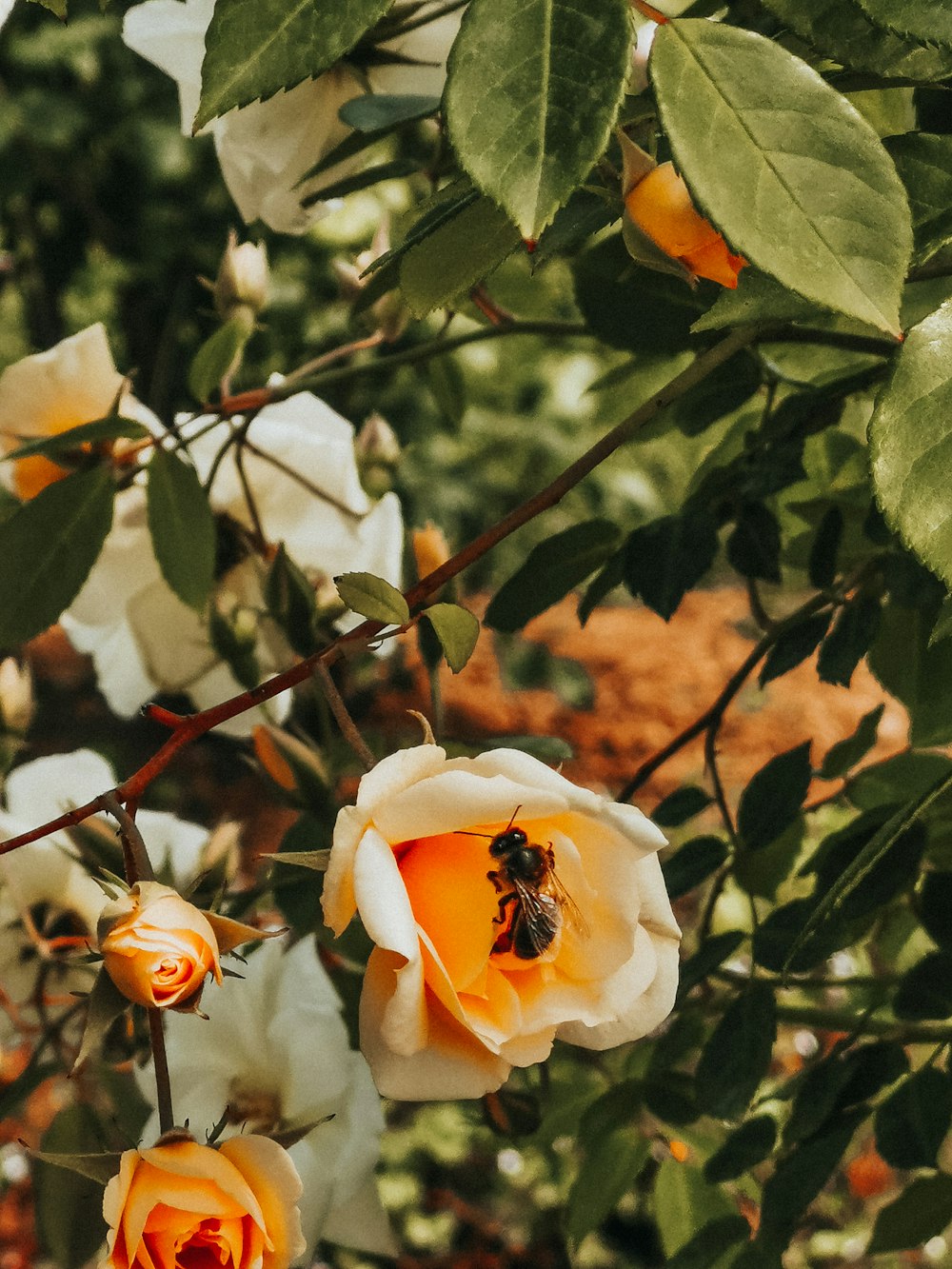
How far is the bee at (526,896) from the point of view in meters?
0.38

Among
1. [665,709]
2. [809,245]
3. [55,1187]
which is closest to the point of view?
[809,245]

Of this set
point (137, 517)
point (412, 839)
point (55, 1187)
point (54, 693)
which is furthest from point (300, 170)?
point (54, 693)

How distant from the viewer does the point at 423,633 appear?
0.52m

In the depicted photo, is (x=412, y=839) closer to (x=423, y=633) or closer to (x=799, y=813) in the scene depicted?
(x=423, y=633)

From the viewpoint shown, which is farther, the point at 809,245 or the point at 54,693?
the point at 54,693

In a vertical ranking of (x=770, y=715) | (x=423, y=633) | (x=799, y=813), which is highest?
(x=423, y=633)

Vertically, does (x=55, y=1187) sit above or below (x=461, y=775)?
below

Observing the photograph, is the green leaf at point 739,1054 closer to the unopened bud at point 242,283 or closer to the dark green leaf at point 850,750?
the dark green leaf at point 850,750

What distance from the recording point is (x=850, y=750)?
676mm

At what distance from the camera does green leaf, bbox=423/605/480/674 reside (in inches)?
15.5

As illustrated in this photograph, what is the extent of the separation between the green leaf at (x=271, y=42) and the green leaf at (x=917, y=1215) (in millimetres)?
545

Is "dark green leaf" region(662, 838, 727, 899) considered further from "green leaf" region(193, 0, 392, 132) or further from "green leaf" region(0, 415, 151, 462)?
"green leaf" region(193, 0, 392, 132)

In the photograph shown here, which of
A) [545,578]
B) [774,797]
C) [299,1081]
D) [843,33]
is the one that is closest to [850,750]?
[774,797]

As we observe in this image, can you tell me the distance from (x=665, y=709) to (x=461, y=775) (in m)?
2.65
